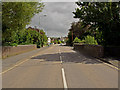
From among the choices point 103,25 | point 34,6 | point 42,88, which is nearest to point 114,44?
point 103,25

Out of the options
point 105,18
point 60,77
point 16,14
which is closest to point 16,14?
point 16,14

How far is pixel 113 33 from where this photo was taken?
17.5 m

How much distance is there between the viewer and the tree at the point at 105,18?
17.0 metres

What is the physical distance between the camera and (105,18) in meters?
17.1

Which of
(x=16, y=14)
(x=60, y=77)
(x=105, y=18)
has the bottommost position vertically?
(x=60, y=77)

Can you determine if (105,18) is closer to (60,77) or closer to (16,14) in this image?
(16,14)

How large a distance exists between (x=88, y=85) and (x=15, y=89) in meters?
3.02

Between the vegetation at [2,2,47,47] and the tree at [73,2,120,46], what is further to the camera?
the tree at [73,2,120,46]

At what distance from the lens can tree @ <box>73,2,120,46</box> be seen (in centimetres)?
1698

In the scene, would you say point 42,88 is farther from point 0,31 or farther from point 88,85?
point 0,31

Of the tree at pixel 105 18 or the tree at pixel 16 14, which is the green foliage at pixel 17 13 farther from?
the tree at pixel 105 18

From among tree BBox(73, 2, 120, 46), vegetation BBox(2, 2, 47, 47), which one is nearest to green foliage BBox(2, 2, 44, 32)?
vegetation BBox(2, 2, 47, 47)

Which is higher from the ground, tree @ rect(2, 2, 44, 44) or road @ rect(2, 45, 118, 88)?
tree @ rect(2, 2, 44, 44)

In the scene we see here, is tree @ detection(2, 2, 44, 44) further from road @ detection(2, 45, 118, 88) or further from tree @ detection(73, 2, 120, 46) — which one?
road @ detection(2, 45, 118, 88)
